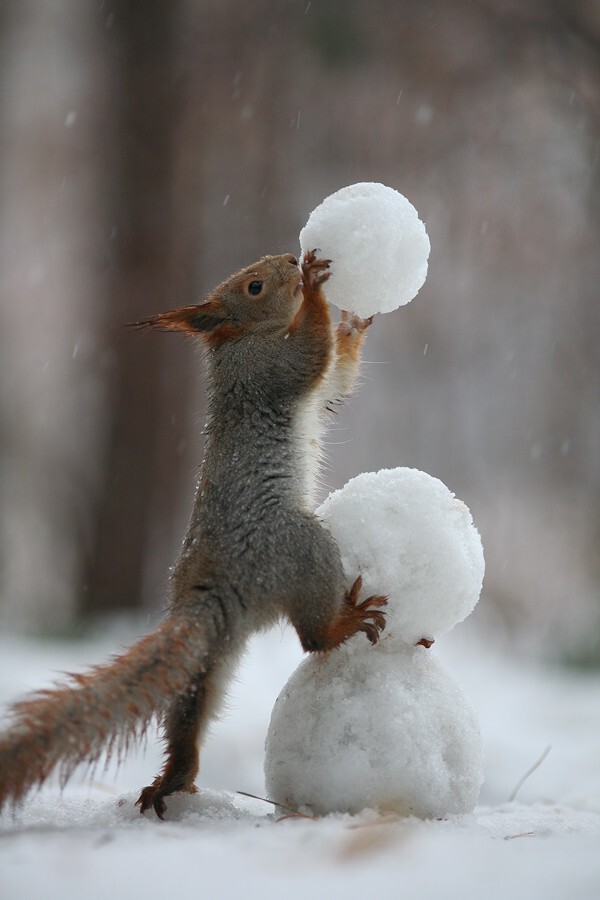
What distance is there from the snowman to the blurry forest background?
4930mm

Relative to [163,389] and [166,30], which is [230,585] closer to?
[163,389]

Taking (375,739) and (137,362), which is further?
(137,362)

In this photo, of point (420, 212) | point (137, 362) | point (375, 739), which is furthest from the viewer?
point (420, 212)

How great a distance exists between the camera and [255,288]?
311 cm

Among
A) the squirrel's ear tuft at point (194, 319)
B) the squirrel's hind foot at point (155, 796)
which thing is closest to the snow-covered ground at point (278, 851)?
the squirrel's hind foot at point (155, 796)

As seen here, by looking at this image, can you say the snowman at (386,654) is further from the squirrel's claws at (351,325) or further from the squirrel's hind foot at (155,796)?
the squirrel's claws at (351,325)

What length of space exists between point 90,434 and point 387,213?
18.6 ft

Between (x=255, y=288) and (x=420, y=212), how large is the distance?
5.64 m

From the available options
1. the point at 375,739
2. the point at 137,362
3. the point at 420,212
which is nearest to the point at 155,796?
the point at 375,739

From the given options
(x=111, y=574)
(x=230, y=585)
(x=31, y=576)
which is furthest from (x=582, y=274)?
(x=230, y=585)

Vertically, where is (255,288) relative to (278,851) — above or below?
above

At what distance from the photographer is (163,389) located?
6.81 metres

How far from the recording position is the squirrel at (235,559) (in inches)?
84.5

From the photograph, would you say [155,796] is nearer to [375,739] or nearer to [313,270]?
[375,739]
